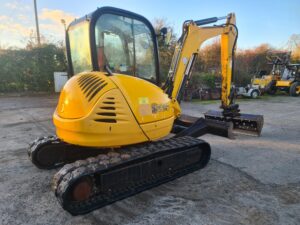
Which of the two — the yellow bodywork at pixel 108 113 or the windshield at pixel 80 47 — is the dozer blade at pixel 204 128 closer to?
the yellow bodywork at pixel 108 113

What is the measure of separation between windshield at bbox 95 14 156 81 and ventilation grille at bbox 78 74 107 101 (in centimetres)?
35

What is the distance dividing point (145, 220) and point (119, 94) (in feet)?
4.59

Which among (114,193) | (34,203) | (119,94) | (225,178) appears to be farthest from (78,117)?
→ (225,178)

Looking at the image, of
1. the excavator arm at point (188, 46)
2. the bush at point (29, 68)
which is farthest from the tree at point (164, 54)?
the bush at point (29, 68)

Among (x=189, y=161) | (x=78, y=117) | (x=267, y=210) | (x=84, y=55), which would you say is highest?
(x=84, y=55)

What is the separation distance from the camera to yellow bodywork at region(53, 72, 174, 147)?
2805 millimetres

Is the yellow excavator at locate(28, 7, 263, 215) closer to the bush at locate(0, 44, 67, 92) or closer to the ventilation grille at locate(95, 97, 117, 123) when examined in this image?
the ventilation grille at locate(95, 97, 117, 123)

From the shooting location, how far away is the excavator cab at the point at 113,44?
3.23 m

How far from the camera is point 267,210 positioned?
280 cm

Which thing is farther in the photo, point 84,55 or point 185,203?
point 84,55

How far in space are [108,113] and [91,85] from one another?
1.25 feet

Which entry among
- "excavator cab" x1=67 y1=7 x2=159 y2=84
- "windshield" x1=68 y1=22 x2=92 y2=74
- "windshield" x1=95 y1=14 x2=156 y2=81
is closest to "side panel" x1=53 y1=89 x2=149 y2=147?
"excavator cab" x1=67 y1=7 x2=159 y2=84

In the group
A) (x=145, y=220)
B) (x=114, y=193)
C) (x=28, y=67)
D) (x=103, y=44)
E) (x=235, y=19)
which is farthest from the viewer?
(x=28, y=67)

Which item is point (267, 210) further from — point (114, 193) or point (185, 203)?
point (114, 193)
